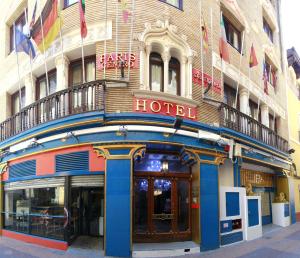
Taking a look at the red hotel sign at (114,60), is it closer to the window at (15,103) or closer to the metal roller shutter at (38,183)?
the metal roller shutter at (38,183)

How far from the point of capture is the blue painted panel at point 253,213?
45.5ft

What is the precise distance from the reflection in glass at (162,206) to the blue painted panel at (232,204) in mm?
2554

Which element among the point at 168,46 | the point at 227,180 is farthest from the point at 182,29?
the point at 227,180

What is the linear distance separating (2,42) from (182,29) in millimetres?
9776

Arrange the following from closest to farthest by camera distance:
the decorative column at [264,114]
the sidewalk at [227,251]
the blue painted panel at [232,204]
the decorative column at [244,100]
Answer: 1. the sidewalk at [227,251]
2. the blue painted panel at [232,204]
3. the decorative column at [244,100]
4. the decorative column at [264,114]

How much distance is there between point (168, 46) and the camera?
→ 39.0 feet

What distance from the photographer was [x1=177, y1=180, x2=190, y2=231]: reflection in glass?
11812 millimetres

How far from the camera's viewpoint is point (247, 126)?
15570 mm

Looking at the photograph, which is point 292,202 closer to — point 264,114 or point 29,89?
point 264,114

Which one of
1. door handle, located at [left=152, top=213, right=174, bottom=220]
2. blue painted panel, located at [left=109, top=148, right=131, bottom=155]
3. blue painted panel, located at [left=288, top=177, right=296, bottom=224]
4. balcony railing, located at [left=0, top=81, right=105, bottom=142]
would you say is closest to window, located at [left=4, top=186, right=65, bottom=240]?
blue painted panel, located at [left=109, top=148, right=131, bottom=155]

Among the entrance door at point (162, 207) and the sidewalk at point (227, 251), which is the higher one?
the entrance door at point (162, 207)

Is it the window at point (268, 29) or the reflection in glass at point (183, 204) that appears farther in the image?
the window at point (268, 29)

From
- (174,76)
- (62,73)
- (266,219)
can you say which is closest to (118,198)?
(174,76)

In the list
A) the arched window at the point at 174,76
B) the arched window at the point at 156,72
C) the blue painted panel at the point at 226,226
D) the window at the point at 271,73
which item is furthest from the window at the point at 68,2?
the window at the point at 271,73
